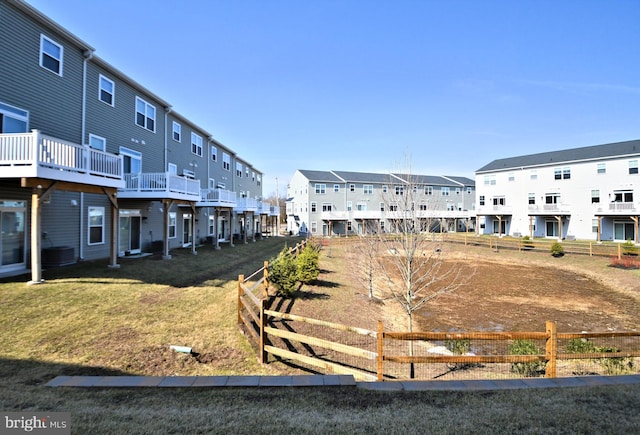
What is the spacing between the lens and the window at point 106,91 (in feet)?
50.7

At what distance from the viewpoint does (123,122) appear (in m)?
17.1

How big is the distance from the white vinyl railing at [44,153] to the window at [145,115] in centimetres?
809

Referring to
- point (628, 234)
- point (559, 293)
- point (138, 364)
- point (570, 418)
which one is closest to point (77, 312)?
point (138, 364)

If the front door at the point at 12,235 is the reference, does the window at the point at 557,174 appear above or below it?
above

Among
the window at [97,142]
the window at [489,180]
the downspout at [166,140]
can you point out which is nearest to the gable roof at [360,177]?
the window at [489,180]

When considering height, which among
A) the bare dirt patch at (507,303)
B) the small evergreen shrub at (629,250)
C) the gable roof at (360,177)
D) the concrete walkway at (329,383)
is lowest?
the bare dirt patch at (507,303)

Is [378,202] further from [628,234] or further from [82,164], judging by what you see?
[82,164]

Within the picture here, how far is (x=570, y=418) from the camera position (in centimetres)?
384

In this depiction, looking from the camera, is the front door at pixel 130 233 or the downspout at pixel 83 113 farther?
the front door at pixel 130 233

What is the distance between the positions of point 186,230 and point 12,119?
14.4 metres

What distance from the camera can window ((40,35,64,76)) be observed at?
12.4 meters

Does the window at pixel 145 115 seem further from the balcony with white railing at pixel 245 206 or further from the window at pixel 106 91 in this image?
the balcony with white railing at pixel 245 206

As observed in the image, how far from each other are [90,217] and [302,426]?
15.5 meters

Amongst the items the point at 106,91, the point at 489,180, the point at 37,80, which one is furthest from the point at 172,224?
the point at 489,180
